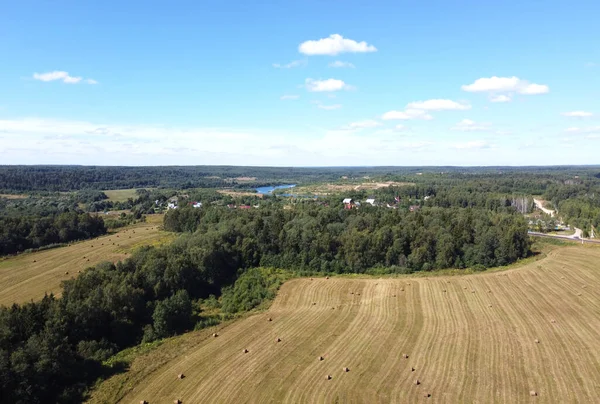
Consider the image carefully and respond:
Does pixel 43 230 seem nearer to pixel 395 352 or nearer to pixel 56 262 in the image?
pixel 56 262

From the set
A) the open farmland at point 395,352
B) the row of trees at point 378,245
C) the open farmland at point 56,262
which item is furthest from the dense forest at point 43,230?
the open farmland at point 395,352

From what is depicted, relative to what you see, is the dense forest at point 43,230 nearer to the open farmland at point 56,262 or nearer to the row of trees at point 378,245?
the open farmland at point 56,262

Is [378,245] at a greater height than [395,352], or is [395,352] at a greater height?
[378,245]

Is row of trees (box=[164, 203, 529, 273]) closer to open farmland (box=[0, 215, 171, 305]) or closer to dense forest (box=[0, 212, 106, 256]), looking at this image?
open farmland (box=[0, 215, 171, 305])

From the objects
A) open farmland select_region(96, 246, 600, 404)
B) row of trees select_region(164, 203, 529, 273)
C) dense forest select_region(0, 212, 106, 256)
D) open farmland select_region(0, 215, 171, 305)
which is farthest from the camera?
dense forest select_region(0, 212, 106, 256)

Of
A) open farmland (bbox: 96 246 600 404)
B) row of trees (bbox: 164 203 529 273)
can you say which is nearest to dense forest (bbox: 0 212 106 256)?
row of trees (bbox: 164 203 529 273)

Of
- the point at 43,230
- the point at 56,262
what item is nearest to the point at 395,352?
the point at 56,262
